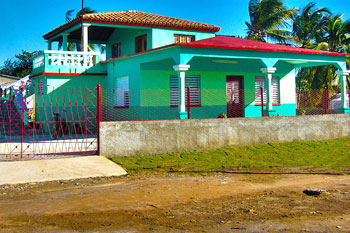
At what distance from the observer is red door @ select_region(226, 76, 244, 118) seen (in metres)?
20.0

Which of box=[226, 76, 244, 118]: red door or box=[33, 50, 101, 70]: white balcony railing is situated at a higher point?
box=[33, 50, 101, 70]: white balcony railing

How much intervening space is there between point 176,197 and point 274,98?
1447 cm

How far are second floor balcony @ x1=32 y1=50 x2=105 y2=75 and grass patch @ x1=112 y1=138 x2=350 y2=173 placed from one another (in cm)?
849

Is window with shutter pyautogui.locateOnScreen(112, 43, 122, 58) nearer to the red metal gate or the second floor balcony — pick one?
the second floor balcony

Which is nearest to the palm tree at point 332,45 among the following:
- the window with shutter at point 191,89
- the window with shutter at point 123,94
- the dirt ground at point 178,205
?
the window with shutter at point 191,89

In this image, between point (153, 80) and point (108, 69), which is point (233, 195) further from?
point (108, 69)

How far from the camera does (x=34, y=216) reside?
6410 mm

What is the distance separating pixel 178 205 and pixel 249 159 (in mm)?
5903

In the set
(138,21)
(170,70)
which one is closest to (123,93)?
(170,70)

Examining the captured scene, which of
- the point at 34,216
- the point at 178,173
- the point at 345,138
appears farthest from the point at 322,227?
the point at 345,138

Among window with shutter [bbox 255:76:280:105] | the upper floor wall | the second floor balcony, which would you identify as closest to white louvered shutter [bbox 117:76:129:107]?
the second floor balcony

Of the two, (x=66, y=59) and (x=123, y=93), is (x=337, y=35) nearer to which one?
(x=123, y=93)

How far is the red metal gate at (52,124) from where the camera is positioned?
1210 cm

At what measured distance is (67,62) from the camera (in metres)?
19.0
